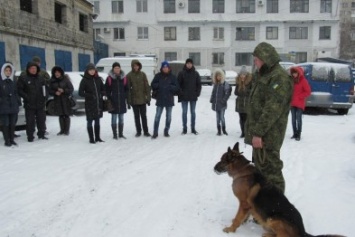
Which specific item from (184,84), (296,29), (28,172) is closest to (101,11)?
(296,29)

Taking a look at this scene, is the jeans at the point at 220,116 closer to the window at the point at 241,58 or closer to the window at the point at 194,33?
the window at the point at 241,58

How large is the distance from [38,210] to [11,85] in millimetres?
4482

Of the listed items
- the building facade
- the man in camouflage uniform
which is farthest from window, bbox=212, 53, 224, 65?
the man in camouflage uniform

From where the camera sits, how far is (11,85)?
8203 millimetres

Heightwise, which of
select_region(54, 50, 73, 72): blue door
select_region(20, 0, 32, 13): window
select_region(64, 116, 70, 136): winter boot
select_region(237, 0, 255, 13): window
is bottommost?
select_region(64, 116, 70, 136): winter boot

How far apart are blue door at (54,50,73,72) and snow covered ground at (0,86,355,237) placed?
1348 centimetres

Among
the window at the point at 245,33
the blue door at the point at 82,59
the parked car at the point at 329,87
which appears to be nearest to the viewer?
the parked car at the point at 329,87

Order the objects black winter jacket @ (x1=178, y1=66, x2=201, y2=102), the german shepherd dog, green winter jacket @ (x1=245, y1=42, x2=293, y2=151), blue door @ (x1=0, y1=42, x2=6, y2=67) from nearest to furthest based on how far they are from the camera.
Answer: the german shepherd dog < green winter jacket @ (x1=245, y1=42, x2=293, y2=151) < black winter jacket @ (x1=178, y1=66, x2=201, y2=102) < blue door @ (x1=0, y1=42, x2=6, y2=67)

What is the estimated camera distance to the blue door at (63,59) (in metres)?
21.7

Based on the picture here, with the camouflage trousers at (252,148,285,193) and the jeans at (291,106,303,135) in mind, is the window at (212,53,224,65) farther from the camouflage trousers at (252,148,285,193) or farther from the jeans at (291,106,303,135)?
the camouflage trousers at (252,148,285,193)

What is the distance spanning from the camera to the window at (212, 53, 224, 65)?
41.3m

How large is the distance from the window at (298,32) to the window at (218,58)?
27.0ft

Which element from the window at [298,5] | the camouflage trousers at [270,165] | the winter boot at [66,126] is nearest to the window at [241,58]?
the window at [298,5]

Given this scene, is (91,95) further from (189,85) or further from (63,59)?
(63,59)
